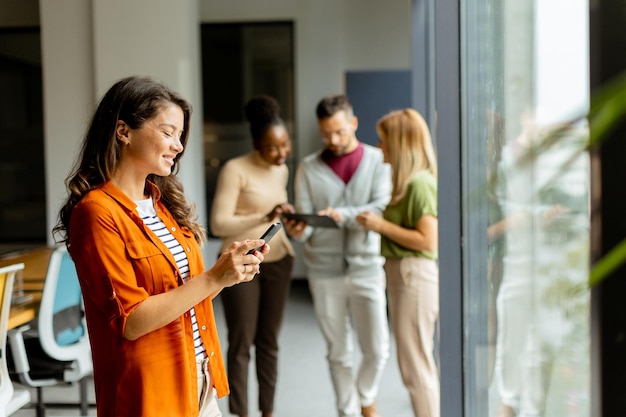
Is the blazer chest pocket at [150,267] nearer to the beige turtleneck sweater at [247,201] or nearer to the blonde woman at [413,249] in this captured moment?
the blonde woman at [413,249]

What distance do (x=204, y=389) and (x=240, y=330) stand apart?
1.73m

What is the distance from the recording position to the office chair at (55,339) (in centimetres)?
332

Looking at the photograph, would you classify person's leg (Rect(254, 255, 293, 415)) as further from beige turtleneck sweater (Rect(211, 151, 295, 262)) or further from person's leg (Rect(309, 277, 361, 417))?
person's leg (Rect(309, 277, 361, 417))

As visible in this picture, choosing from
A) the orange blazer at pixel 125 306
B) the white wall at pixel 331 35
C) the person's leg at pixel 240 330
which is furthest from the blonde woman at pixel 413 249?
the white wall at pixel 331 35

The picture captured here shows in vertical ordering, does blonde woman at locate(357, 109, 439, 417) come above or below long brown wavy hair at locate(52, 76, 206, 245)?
below

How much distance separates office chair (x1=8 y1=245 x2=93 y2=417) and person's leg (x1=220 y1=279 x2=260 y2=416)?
0.69 m

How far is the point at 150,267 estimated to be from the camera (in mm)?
1704

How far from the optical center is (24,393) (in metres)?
2.94

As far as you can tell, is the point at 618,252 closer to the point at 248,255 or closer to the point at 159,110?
the point at 248,255

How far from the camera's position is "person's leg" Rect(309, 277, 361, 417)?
3520mm

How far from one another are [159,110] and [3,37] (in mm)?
7062

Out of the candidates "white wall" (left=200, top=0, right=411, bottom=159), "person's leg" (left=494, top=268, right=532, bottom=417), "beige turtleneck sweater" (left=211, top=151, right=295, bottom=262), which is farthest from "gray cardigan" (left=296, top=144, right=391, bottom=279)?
A: "white wall" (left=200, top=0, right=411, bottom=159)

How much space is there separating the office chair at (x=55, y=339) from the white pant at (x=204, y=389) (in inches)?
66.5

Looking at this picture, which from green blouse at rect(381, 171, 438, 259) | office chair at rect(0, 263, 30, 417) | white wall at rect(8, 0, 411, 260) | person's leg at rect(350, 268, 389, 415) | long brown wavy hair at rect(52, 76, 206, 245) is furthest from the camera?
white wall at rect(8, 0, 411, 260)
